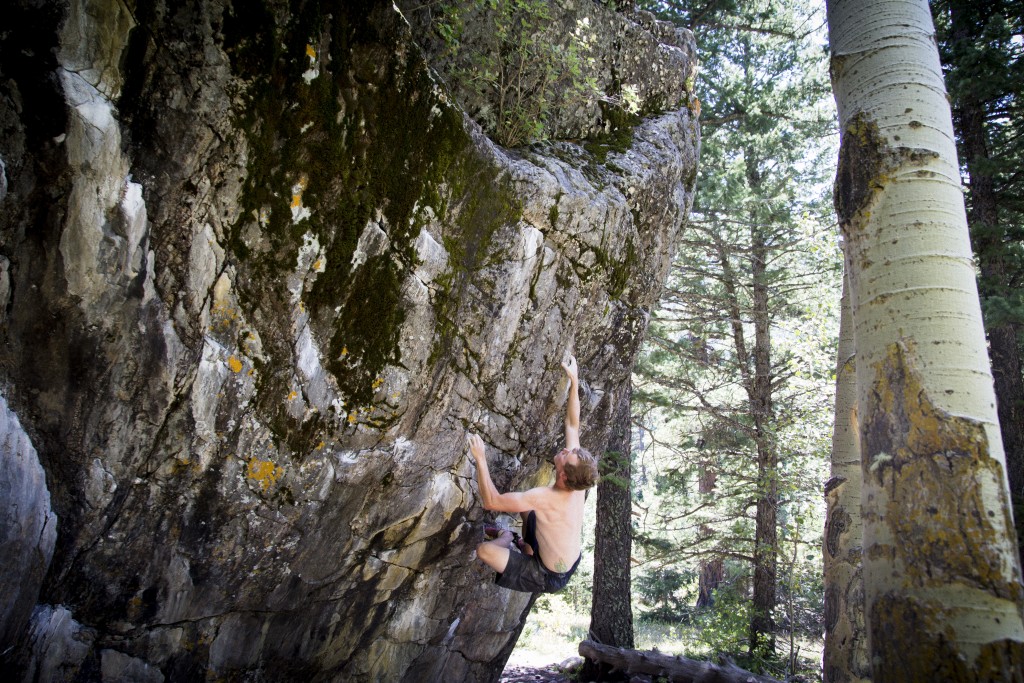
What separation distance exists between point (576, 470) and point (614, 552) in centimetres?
547

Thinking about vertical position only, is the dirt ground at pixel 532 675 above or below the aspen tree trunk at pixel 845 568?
below

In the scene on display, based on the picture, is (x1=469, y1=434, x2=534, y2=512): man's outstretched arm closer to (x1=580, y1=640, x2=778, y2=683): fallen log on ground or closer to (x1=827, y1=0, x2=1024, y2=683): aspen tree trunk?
(x1=827, y1=0, x2=1024, y2=683): aspen tree trunk

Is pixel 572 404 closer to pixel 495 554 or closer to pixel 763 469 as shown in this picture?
pixel 495 554

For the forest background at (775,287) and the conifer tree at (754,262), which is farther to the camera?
the conifer tree at (754,262)

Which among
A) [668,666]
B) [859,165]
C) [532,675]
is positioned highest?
[859,165]

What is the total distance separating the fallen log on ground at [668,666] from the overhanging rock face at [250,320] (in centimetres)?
413

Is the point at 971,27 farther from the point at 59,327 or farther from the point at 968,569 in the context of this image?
the point at 59,327

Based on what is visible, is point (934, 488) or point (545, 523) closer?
point (934, 488)

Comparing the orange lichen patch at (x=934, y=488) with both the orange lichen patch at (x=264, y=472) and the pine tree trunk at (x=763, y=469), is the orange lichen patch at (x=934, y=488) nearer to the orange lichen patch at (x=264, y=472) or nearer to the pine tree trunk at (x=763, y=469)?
the orange lichen patch at (x=264, y=472)

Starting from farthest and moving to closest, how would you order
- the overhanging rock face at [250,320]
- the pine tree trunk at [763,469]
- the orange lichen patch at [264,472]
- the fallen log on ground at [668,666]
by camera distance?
the pine tree trunk at [763,469] < the fallen log on ground at [668,666] < the orange lichen patch at [264,472] < the overhanging rock face at [250,320]

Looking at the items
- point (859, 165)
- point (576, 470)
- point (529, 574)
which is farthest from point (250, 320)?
point (859, 165)

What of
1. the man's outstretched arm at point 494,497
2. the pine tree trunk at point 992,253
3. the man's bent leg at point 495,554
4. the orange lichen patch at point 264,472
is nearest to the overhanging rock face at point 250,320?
the orange lichen patch at point 264,472

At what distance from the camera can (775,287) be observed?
37.2ft

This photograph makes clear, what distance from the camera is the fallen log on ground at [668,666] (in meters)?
7.17
